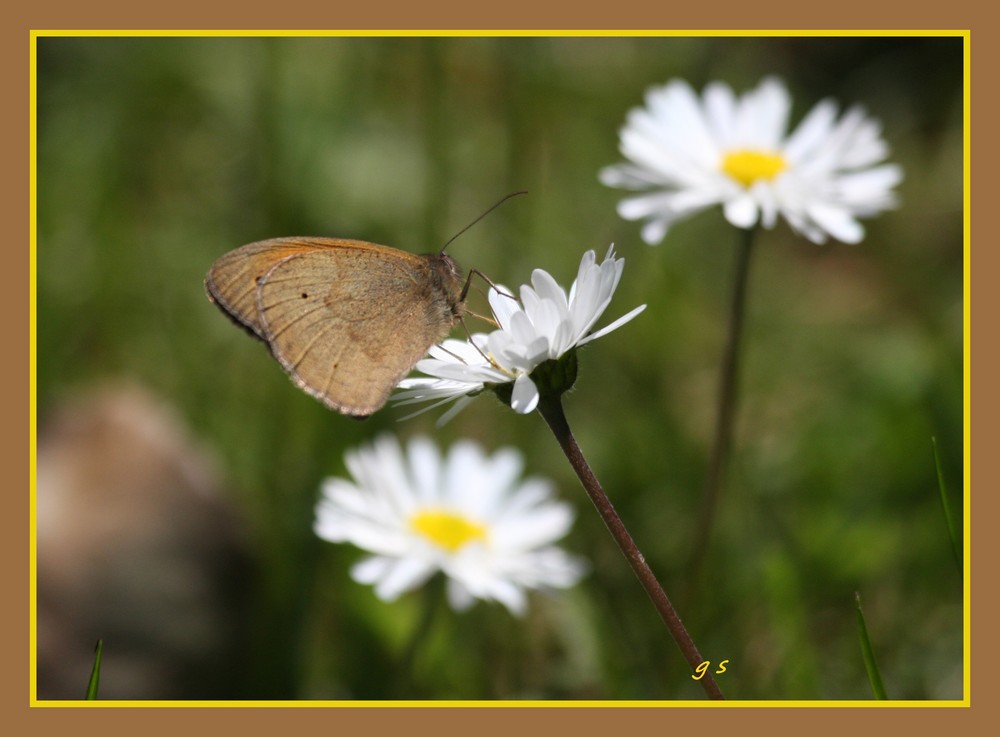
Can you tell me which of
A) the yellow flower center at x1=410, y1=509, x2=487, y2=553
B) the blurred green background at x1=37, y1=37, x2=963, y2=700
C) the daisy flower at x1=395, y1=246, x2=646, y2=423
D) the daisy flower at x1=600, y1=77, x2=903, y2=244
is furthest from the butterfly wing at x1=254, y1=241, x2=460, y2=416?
the yellow flower center at x1=410, y1=509, x2=487, y2=553

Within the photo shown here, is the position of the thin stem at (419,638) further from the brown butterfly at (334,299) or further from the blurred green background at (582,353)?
the brown butterfly at (334,299)

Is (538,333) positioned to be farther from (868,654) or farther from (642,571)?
(868,654)

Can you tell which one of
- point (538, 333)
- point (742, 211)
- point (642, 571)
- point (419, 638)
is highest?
point (742, 211)

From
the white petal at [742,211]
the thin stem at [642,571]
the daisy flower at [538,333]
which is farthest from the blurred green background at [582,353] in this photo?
the white petal at [742,211]

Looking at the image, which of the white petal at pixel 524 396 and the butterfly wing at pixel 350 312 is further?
the butterfly wing at pixel 350 312

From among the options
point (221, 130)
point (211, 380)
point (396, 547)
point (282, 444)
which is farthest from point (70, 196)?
point (396, 547)

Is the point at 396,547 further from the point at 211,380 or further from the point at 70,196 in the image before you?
the point at 70,196

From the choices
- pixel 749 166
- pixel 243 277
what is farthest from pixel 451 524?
pixel 749 166
